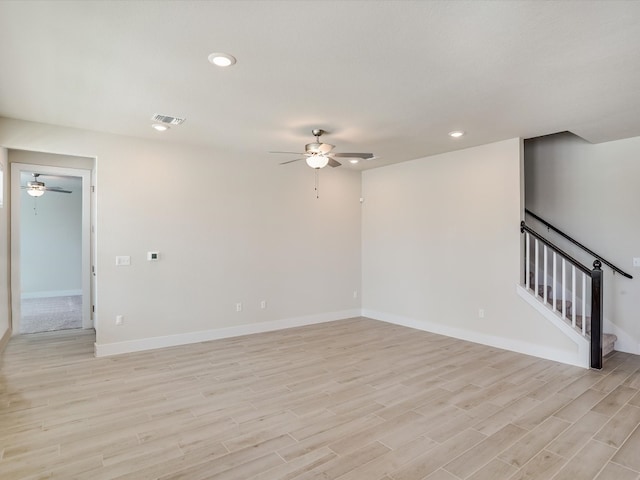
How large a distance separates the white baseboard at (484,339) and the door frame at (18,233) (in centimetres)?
497

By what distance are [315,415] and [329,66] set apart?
2.85 meters

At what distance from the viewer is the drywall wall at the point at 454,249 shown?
495 centimetres

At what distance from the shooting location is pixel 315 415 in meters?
3.09

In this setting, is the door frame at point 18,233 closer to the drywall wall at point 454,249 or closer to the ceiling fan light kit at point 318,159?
the ceiling fan light kit at point 318,159

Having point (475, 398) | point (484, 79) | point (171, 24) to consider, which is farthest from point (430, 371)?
point (171, 24)

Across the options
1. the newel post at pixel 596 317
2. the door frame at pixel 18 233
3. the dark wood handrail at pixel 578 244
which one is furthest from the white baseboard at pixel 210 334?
the newel post at pixel 596 317

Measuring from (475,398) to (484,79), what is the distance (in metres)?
2.85

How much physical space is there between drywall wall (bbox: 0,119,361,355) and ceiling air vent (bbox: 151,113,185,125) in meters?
0.96

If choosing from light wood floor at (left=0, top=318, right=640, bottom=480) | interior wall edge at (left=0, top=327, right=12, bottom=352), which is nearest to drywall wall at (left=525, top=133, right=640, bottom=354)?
light wood floor at (left=0, top=318, right=640, bottom=480)

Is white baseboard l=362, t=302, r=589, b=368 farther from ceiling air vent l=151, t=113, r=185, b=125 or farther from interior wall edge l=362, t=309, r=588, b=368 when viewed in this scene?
ceiling air vent l=151, t=113, r=185, b=125

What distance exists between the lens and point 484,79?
10.1ft

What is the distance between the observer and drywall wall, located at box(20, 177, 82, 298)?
9359mm

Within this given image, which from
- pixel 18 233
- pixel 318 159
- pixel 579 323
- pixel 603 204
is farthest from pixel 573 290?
pixel 18 233

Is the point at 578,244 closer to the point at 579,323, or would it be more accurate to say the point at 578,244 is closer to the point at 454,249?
the point at 579,323
